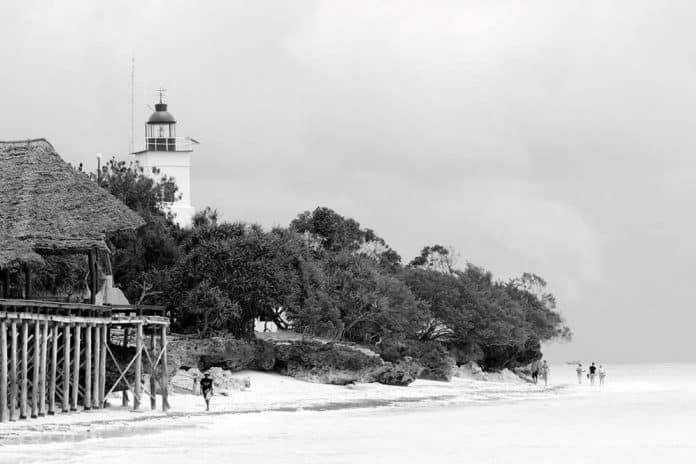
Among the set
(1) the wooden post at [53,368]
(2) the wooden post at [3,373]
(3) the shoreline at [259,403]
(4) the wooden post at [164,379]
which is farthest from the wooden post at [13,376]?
(4) the wooden post at [164,379]

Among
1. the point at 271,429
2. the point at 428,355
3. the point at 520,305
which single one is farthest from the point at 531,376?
the point at 271,429

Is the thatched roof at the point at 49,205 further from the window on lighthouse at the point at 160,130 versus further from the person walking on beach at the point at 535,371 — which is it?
the person walking on beach at the point at 535,371

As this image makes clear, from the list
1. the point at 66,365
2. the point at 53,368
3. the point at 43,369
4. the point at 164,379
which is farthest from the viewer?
the point at 164,379

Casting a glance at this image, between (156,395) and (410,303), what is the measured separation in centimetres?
2574

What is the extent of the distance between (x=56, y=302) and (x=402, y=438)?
9.96 m

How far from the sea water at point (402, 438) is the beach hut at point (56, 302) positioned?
322 centimetres

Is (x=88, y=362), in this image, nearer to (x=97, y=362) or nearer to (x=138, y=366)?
(x=97, y=362)

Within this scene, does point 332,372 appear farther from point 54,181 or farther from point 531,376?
point 531,376

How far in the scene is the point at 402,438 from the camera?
30.3 metres

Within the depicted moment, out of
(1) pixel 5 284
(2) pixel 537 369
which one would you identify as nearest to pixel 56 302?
(1) pixel 5 284

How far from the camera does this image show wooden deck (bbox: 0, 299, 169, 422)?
31641mm

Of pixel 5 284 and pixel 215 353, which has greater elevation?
pixel 5 284

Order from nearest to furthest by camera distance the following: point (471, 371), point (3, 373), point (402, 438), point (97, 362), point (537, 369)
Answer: point (402, 438) → point (3, 373) → point (97, 362) → point (471, 371) → point (537, 369)

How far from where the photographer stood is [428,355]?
62969 millimetres
